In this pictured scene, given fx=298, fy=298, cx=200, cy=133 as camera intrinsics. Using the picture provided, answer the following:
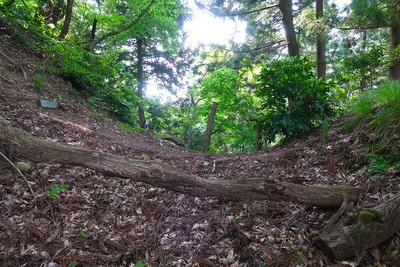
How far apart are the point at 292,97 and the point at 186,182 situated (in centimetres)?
450

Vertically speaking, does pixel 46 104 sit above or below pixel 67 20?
below

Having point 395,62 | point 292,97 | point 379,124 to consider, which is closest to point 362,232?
point 379,124

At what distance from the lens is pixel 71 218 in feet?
11.1

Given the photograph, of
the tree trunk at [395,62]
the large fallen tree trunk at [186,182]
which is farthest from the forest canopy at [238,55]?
the large fallen tree trunk at [186,182]

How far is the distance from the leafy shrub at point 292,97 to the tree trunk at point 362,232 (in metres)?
4.05

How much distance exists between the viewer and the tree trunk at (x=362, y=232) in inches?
89.9

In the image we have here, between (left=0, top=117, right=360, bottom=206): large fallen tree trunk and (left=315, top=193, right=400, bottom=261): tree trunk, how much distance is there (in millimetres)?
526

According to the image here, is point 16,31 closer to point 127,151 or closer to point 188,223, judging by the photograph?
point 127,151

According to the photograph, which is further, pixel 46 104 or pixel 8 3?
pixel 8 3

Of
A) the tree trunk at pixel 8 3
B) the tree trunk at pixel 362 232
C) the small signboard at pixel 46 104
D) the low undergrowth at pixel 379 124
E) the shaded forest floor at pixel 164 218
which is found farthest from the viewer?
the tree trunk at pixel 8 3

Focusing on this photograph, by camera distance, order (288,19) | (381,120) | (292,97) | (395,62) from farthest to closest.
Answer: (288,19) < (395,62) < (292,97) < (381,120)

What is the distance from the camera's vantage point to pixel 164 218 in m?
3.56

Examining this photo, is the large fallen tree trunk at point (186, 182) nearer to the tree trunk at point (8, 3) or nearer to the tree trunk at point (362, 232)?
the tree trunk at point (362, 232)

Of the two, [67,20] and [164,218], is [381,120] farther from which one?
[67,20]
